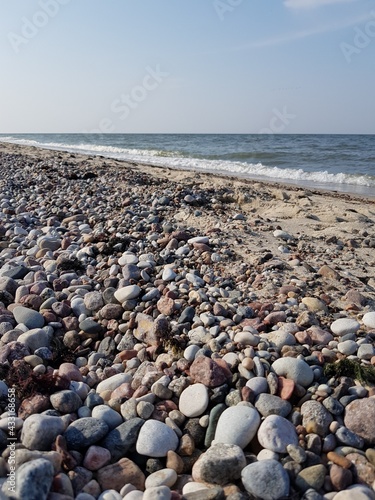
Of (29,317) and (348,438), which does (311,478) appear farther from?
(29,317)

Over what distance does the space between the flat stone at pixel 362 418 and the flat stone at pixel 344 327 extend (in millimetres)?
609

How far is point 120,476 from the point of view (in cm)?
175

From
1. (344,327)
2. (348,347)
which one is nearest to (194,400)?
(348,347)

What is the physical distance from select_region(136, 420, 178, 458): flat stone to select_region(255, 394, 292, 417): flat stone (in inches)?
16.4

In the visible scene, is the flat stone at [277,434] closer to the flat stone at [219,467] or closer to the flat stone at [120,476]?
the flat stone at [219,467]

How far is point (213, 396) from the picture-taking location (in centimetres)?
208

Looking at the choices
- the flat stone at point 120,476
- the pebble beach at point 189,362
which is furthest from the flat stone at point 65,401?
the flat stone at point 120,476

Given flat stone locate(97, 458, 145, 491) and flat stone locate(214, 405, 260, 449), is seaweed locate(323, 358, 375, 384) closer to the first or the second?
flat stone locate(214, 405, 260, 449)

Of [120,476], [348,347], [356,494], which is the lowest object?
[120,476]

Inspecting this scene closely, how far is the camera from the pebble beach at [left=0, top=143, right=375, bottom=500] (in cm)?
170

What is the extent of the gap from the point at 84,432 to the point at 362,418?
4.04 ft

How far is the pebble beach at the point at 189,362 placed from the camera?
1.70 metres

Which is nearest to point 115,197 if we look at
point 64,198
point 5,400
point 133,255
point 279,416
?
point 64,198

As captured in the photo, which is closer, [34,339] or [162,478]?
[162,478]
